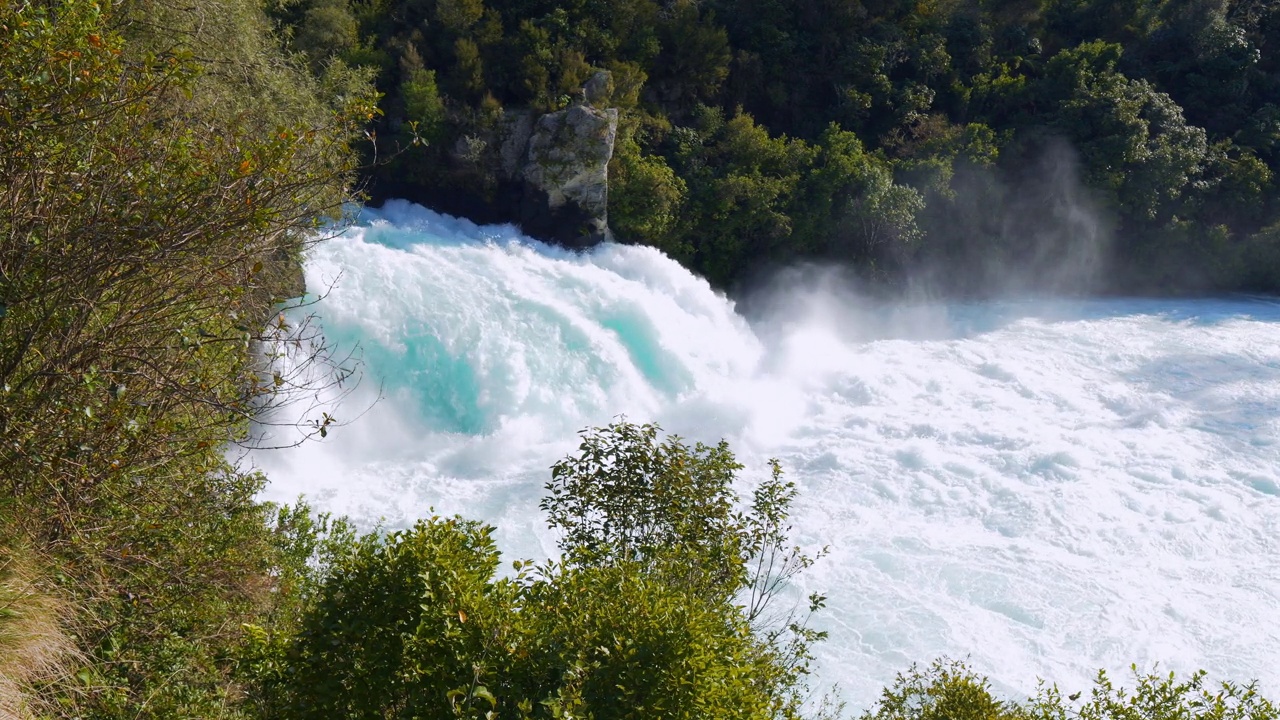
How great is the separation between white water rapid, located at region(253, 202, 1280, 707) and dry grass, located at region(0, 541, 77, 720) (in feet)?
26.1

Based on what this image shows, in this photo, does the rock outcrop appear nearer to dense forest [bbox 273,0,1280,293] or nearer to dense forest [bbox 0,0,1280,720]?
dense forest [bbox 273,0,1280,293]

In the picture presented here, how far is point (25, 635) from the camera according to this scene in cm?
474

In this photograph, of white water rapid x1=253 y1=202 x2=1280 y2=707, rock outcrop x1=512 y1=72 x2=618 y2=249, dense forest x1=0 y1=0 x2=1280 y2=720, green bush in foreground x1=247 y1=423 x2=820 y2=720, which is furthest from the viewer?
rock outcrop x1=512 y1=72 x2=618 y2=249

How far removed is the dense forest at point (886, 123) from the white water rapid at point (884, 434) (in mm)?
2253

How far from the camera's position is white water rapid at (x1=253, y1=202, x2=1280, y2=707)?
40.8 feet

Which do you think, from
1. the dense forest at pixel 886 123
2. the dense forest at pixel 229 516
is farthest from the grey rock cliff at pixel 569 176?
the dense forest at pixel 229 516

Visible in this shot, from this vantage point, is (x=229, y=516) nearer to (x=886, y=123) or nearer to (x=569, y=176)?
(x=569, y=176)

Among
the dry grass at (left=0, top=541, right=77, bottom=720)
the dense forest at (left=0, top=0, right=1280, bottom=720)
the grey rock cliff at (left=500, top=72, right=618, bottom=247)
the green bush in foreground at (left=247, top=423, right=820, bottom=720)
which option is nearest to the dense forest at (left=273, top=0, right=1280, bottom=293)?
the grey rock cliff at (left=500, top=72, right=618, bottom=247)

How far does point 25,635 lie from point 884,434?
47.9 feet

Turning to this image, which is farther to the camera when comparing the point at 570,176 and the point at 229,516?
the point at 570,176

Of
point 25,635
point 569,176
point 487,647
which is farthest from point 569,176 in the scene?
point 487,647

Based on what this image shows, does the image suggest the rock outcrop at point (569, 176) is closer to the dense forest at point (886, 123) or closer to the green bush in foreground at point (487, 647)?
the dense forest at point (886, 123)

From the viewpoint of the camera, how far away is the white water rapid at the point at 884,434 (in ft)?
40.8

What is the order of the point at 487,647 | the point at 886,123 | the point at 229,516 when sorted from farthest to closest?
the point at 886,123 → the point at 229,516 → the point at 487,647
